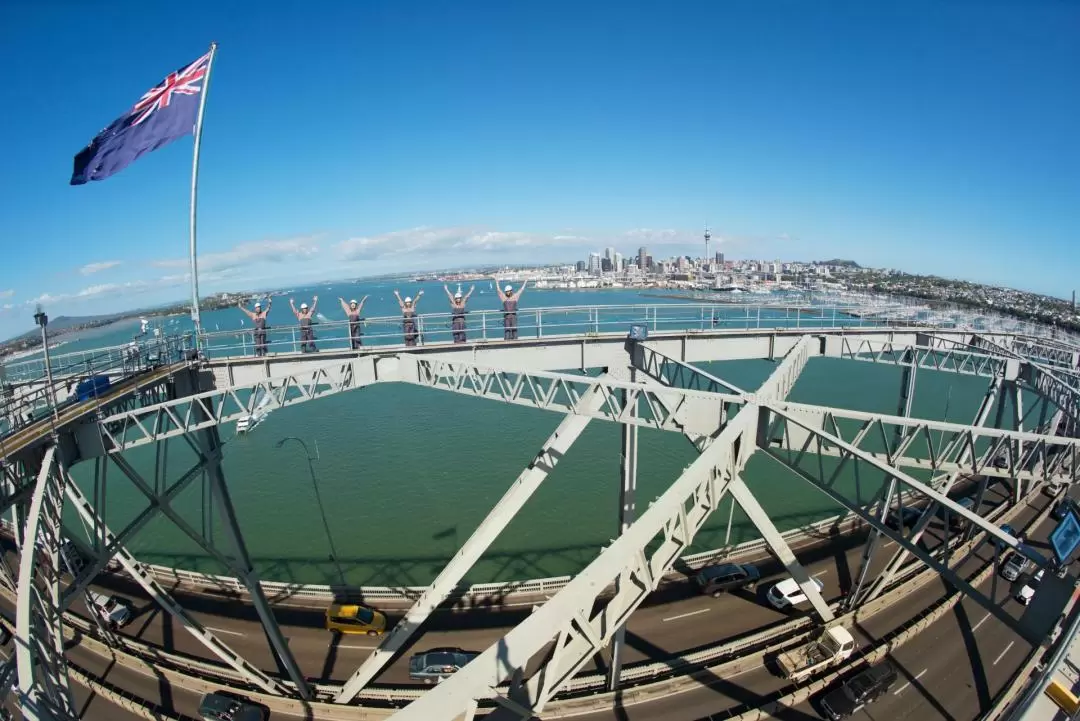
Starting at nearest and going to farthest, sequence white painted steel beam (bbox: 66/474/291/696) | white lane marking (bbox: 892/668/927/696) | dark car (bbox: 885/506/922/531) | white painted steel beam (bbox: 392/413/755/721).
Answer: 1. white painted steel beam (bbox: 392/413/755/721)
2. white painted steel beam (bbox: 66/474/291/696)
3. white lane marking (bbox: 892/668/927/696)
4. dark car (bbox: 885/506/922/531)

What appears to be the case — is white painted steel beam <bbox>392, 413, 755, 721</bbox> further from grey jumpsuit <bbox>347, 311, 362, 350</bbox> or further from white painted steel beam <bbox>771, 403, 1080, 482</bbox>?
grey jumpsuit <bbox>347, 311, 362, 350</bbox>

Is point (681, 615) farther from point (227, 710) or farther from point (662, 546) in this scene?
point (227, 710)

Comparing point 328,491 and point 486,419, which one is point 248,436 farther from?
point 486,419

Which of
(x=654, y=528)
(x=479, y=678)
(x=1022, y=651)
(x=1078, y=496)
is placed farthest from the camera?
(x=1078, y=496)

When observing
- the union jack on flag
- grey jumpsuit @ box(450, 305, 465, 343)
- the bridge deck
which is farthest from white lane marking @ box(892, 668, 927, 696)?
the union jack on flag

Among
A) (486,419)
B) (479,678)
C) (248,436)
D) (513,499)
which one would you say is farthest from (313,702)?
(248,436)

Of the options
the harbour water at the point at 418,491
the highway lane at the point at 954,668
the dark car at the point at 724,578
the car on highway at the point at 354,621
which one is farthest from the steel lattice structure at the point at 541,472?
the harbour water at the point at 418,491

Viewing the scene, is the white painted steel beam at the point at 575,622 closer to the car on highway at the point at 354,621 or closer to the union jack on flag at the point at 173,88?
the car on highway at the point at 354,621
